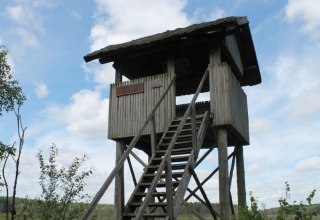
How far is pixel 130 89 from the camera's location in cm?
1295

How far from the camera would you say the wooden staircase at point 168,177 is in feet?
27.4

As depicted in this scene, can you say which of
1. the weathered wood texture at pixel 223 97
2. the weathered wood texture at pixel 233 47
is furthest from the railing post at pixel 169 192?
the weathered wood texture at pixel 233 47

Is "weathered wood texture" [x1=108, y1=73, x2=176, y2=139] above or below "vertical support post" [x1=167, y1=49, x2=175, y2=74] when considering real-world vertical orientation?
below

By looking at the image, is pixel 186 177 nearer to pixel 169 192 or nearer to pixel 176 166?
pixel 176 166

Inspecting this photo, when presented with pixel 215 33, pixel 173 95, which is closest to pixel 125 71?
pixel 173 95

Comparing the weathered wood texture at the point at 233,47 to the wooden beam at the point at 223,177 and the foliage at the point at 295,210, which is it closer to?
the wooden beam at the point at 223,177

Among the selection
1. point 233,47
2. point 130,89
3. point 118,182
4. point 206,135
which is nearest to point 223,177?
point 118,182

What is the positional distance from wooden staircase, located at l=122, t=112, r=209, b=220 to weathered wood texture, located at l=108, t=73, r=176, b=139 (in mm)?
569

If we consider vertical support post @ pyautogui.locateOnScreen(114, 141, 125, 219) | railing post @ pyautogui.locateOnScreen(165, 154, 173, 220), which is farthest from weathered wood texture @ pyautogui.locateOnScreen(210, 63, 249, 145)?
railing post @ pyautogui.locateOnScreen(165, 154, 173, 220)

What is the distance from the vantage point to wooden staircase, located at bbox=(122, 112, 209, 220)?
8.34 meters

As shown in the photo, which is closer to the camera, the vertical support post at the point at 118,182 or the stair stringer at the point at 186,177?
the stair stringer at the point at 186,177

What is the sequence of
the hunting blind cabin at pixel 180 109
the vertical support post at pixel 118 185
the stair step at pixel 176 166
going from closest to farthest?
the stair step at pixel 176 166 < the hunting blind cabin at pixel 180 109 < the vertical support post at pixel 118 185

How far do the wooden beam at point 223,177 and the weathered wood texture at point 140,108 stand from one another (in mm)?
1619

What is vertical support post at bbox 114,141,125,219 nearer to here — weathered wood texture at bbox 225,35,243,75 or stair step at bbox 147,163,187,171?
stair step at bbox 147,163,187,171
